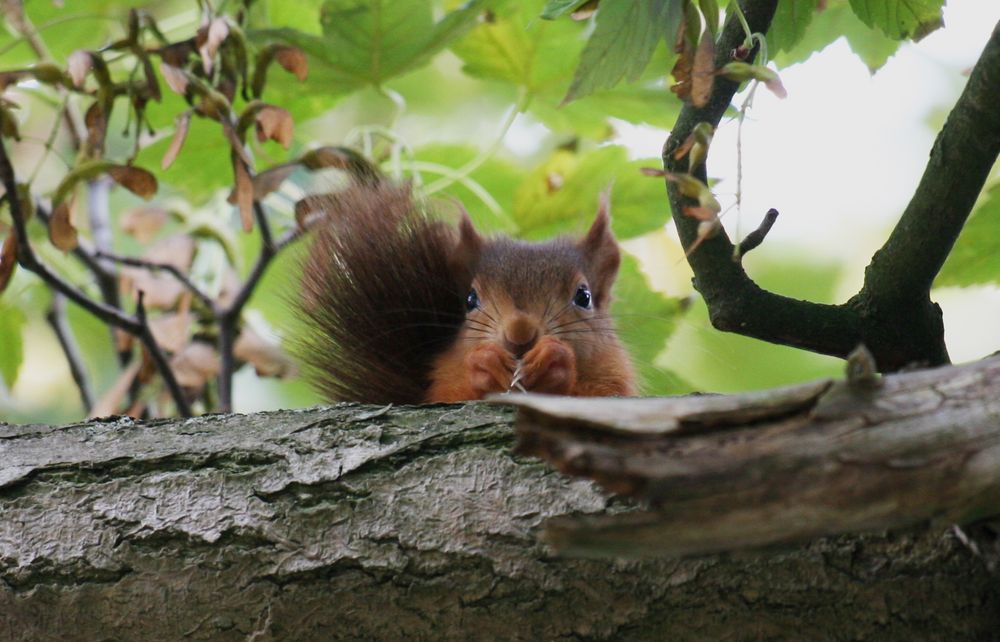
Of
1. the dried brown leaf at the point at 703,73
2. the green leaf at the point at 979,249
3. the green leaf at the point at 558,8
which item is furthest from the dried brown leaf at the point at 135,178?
the green leaf at the point at 979,249

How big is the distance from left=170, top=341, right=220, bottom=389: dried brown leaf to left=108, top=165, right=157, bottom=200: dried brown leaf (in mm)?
691

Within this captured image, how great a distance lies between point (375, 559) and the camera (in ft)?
4.26

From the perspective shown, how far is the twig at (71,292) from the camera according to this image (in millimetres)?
1922

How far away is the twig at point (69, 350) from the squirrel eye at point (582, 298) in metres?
1.20

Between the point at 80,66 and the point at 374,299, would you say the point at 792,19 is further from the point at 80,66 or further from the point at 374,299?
the point at 80,66

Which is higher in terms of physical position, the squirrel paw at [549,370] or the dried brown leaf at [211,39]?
the dried brown leaf at [211,39]

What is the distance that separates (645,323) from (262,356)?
908mm

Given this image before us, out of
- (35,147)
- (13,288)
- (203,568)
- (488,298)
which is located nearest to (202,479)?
(203,568)

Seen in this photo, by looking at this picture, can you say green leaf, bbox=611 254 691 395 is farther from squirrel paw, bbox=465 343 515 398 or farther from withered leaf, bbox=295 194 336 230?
withered leaf, bbox=295 194 336 230

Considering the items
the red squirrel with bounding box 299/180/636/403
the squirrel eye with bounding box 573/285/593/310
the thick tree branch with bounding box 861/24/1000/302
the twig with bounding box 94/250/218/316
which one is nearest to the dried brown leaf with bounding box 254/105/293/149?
the red squirrel with bounding box 299/180/636/403

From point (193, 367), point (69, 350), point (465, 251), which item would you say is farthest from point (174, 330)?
point (465, 251)

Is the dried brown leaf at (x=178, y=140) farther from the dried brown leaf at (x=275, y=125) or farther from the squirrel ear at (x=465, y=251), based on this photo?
the squirrel ear at (x=465, y=251)

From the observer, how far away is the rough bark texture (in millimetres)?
1199

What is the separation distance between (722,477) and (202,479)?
787mm
